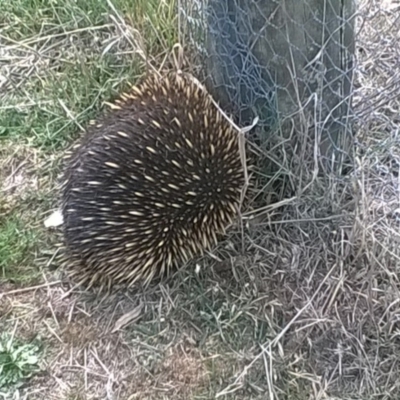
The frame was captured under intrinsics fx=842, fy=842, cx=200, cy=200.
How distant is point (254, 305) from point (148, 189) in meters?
0.43

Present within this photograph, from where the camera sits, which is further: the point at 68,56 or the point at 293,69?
the point at 68,56

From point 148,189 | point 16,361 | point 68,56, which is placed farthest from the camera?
point 68,56

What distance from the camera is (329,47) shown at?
220 centimetres

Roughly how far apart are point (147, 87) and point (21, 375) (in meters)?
0.93

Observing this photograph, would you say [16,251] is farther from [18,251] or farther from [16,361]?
[16,361]

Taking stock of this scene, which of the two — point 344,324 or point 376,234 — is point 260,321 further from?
point 376,234

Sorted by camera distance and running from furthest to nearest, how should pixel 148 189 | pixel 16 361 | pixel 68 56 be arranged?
pixel 68 56 → pixel 148 189 → pixel 16 361

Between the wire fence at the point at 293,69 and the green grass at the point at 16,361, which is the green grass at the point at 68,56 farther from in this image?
the green grass at the point at 16,361

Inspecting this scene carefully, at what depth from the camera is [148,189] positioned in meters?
2.33

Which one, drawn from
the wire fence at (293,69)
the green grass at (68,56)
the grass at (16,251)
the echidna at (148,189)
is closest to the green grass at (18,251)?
the grass at (16,251)

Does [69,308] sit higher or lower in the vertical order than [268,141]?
lower

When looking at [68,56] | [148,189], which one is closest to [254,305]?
[148,189]

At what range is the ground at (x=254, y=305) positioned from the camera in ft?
6.95

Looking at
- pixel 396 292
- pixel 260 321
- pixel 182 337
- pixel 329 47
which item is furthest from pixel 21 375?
pixel 329 47
